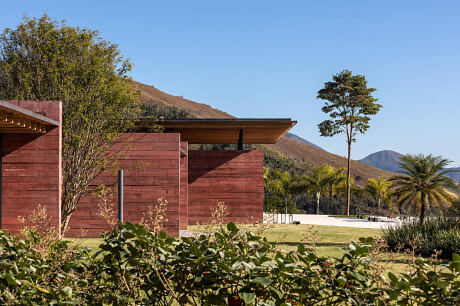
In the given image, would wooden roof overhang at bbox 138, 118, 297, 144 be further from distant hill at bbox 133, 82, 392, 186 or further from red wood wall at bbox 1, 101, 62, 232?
distant hill at bbox 133, 82, 392, 186

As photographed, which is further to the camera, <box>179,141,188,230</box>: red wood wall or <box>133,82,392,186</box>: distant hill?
<box>133,82,392,186</box>: distant hill

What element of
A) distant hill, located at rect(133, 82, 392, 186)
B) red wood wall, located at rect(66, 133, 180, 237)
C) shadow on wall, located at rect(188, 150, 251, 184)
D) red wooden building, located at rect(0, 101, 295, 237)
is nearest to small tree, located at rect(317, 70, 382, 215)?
red wooden building, located at rect(0, 101, 295, 237)

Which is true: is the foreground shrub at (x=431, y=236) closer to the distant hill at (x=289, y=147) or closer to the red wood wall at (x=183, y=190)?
the red wood wall at (x=183, y=190)

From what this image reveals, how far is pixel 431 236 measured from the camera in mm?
10266

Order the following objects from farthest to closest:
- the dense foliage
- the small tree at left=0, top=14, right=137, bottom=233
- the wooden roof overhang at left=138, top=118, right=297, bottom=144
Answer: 1. the wooden roof overhang at left=138, top=118, right=297, bottom=144
2. the small tree at left=0, top=14, right=137, bottom=233
3. the dense foliage

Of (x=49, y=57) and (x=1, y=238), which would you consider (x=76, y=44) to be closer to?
(x=49, y=57)

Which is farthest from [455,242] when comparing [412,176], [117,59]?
[117,59]

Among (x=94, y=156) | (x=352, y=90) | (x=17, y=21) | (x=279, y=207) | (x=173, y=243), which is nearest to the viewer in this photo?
(x=173, y=243)

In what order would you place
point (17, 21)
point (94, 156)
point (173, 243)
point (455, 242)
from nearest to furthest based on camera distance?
point (173, 243)
point (455, 242)
point (94, 156)
point (17, 21)

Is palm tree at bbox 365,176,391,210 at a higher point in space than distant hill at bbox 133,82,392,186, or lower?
lower

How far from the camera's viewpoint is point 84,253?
119 inches

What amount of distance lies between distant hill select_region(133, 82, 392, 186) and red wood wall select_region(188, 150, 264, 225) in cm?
4313

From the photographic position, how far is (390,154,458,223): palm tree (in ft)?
37.9

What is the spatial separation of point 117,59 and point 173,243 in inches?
421
